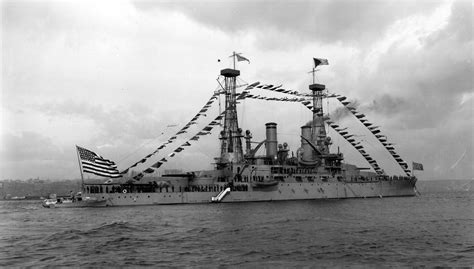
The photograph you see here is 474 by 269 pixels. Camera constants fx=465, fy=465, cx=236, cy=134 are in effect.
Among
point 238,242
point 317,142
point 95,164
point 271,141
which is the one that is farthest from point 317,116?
point 238,242

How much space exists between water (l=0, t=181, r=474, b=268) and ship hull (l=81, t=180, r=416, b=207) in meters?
17.0

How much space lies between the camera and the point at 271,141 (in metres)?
75.1

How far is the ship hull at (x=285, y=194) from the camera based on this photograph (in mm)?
59531

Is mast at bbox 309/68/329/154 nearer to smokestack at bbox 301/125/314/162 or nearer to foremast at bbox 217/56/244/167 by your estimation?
smokestack at bbox 301/125/314/162

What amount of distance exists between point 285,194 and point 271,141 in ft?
30.9

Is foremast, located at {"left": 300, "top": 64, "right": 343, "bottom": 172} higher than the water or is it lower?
higher

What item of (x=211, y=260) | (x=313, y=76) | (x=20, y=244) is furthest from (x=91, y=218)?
(x=313, y=76)

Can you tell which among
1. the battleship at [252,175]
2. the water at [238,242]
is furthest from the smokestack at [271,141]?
the water at [238,242]

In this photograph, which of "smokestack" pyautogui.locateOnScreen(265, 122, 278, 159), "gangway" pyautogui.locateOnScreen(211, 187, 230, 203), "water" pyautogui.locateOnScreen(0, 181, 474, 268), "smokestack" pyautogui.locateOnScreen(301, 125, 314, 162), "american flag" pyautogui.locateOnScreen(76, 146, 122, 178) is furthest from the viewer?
"smokestack" pyautogui.locateOnScreen(301, 125, 314, 162)

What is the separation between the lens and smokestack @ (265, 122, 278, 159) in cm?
7450

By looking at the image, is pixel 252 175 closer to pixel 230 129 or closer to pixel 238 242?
pixel 230 129

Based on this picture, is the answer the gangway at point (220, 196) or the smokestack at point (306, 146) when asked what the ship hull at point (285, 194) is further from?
the smokestack at point (306, 146)

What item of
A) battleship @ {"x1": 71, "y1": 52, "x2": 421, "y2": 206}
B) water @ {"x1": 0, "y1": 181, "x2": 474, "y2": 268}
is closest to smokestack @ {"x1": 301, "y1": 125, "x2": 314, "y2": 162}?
battleship @ {"x1": 71, "y1": 52, "x2": 421, "y2": 206}

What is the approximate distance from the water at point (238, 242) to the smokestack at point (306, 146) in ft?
123
